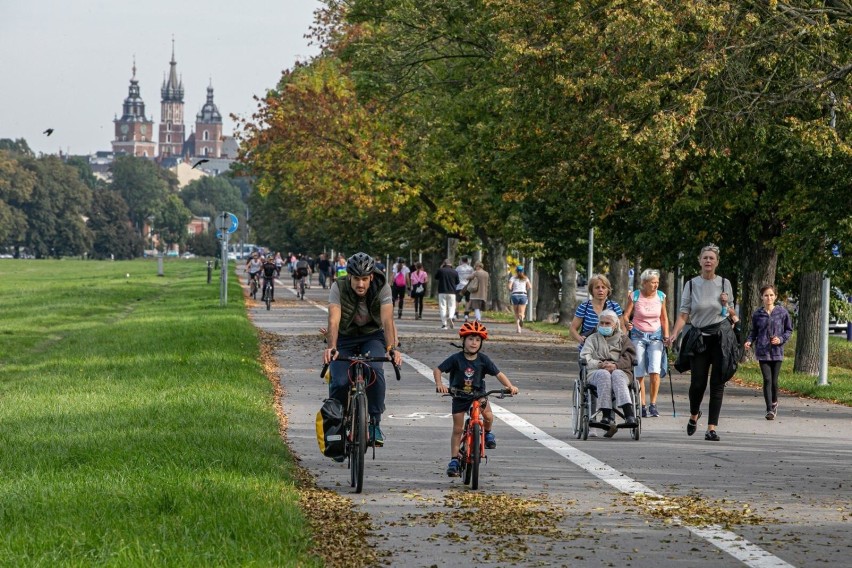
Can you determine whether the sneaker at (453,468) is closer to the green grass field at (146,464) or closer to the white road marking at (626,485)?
the white road marking at (626,485)

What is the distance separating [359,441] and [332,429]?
22.9 inches

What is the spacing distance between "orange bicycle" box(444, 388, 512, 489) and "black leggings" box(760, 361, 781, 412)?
259 inches

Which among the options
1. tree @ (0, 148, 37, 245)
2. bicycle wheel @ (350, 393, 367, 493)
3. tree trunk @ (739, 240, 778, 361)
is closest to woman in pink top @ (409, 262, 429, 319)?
tree trunk @ (739, 240, 778, 361)

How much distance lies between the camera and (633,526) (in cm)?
942

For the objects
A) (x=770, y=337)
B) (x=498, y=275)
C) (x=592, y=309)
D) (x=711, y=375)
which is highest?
(x=498, y=275)

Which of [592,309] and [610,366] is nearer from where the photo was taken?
[610,366]

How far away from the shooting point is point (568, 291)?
42.1 meters

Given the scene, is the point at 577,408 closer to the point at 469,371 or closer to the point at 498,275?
the point at 469,371

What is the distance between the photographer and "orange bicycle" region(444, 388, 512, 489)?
35.8 ft

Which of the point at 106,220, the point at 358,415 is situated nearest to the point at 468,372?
the point at 358,415

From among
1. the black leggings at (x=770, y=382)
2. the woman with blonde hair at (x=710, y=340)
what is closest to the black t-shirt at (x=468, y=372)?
the woman with blonde hair at (x=710, y=340)

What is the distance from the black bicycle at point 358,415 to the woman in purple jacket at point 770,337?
719 centimetres

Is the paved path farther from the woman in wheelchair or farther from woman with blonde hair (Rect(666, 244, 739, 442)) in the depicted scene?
woman with blonde hair (Rect(666, 244, 739, 442))

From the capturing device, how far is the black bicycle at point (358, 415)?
1074 cm
